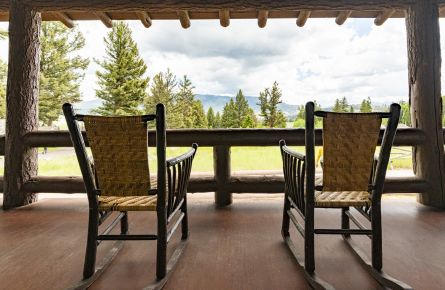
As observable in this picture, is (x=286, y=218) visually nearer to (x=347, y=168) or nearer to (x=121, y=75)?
(x=347, y=168)

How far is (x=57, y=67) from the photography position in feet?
64.8

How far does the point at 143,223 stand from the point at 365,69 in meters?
35.3

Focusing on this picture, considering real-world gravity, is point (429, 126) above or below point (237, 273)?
above

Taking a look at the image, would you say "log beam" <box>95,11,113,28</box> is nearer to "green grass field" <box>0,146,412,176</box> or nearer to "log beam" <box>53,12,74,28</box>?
"log beam" <box>53,12,74,28</box>

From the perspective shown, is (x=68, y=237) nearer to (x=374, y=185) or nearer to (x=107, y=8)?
(x=374, y=185)

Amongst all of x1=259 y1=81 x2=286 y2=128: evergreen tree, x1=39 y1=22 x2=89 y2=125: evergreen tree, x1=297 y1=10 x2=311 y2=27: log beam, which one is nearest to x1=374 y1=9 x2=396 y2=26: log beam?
x1=297 y1=10 x2=311 y2=27: log beam

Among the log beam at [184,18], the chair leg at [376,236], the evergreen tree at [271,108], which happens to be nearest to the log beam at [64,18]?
the log beam at [184,18]

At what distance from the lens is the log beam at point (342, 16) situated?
3425 mm

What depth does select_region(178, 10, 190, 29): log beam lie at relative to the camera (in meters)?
Result: 3.40

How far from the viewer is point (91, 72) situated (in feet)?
74.9

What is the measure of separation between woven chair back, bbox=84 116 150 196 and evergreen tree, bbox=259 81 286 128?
41.1ft

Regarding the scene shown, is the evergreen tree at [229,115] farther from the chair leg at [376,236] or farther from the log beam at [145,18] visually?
the chair leg at [376,236]

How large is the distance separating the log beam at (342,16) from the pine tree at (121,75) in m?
20.0

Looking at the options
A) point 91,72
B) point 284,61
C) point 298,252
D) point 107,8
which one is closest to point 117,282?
point 298,252
